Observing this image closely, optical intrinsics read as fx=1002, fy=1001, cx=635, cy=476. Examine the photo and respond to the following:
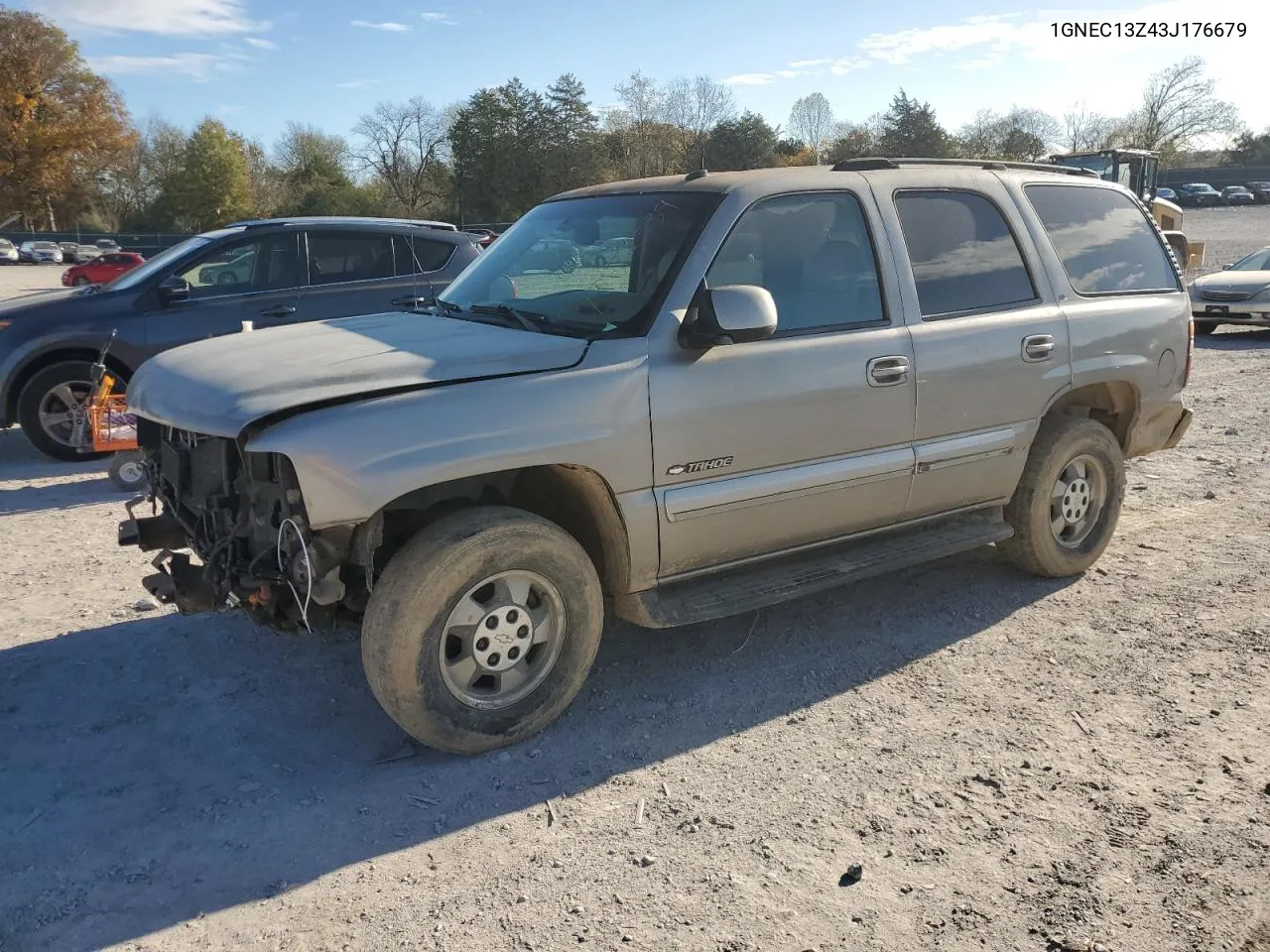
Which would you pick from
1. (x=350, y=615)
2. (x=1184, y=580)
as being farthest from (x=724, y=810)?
(x=1184, y=580)

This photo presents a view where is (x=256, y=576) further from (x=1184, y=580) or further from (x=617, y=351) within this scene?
(x=1184, y=580)

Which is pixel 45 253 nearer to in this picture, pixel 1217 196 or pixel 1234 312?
pixel 1234 312

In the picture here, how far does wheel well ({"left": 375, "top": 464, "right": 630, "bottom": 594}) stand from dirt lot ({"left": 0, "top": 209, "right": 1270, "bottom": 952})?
65 cm

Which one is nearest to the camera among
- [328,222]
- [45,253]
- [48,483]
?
[48,483]

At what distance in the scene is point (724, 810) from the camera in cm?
327

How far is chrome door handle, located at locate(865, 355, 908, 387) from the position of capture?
4250 mm

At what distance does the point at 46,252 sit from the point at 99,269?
823 inches

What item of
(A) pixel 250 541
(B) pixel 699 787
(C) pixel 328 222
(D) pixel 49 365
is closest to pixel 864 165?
(B) pixel 699 787

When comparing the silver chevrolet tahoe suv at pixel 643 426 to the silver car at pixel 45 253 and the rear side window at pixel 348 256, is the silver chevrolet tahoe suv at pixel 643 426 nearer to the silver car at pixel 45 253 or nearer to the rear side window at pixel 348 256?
the rear side window at pixel 348 256

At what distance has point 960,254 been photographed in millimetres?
4711

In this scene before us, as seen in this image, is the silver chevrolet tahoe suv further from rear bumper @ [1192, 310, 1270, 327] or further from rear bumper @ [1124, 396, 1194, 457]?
rear bumper @ [1192, 310, 1270, 327]

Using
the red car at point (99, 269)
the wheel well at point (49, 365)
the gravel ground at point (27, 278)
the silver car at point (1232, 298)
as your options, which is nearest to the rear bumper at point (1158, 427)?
the wheel well at point (49, 365)

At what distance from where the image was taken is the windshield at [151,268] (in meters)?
8.27

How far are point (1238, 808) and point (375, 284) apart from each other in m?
7.42
